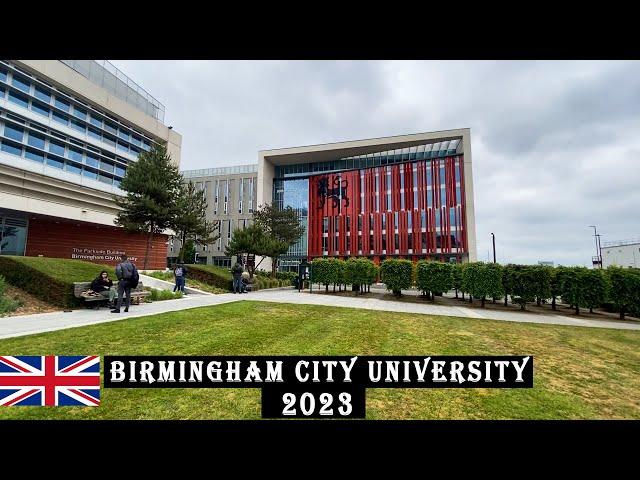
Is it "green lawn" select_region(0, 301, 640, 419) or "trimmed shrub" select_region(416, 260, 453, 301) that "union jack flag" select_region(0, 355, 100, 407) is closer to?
"green lawn" select_region(0, 301, 640, 419)

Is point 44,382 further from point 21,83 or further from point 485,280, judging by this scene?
point 21,83

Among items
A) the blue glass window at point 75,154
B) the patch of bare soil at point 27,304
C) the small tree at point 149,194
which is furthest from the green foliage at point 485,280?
the blue glass window at point 75,154

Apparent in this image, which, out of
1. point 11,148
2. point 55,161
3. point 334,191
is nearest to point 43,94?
point 55,161

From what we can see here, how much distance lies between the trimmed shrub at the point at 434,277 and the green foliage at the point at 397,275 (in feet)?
2.03

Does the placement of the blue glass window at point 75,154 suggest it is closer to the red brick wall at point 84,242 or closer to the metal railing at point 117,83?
the red brick wall at point 84,242

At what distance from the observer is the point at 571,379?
4.72 m

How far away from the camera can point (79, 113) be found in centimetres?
2770

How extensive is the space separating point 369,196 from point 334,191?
6.97 meters
